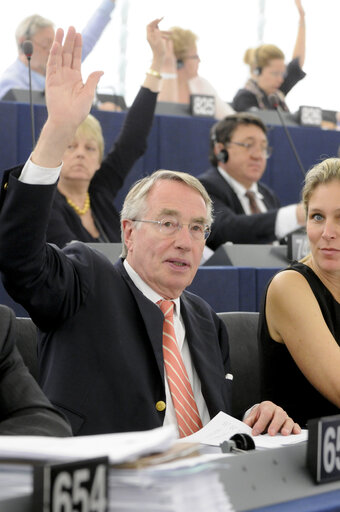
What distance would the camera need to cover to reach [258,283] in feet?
10.5

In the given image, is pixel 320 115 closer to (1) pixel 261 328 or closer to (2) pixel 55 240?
(2) pixel 55 240

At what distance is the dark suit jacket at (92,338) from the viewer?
1.70 meters

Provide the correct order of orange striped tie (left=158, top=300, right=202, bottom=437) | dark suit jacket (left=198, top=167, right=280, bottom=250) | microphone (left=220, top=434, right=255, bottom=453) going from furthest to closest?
dark suit jacket (left=198, top=167, right=280, bottom=250), orange striped tie (left=158, top=300, right=202, bottom=437), microphone (left=220, top=434, right=255, bottom=453)

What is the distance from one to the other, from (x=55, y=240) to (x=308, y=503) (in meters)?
2.36

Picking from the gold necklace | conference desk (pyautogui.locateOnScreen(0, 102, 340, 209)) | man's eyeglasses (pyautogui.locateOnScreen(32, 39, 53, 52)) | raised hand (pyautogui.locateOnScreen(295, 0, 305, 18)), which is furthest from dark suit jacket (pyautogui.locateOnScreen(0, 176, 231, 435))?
raised hand (pyautogui.locateOnScreen(295, 0, 305, 18))

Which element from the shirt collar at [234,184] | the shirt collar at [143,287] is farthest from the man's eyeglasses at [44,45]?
the shirt collar at [143,287]

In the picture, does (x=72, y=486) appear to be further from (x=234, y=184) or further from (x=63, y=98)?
(x=234, y=184)

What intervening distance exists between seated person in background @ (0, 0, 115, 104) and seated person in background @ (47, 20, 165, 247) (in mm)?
922

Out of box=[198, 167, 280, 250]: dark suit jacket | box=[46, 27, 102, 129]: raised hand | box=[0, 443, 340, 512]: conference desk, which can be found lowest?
box=[0, 443, 340, 512]: conference desk

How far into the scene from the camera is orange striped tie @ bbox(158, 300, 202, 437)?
185 cm

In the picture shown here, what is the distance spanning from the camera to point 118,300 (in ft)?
6.14

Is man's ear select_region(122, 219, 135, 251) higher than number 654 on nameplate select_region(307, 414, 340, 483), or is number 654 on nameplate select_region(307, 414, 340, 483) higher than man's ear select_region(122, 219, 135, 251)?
man's ear select_region(122, 219, 135, 251)

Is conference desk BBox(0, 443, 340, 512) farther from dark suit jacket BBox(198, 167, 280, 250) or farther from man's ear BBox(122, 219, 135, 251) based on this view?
dark suit jacket BBox(198, 167, 280, 250)

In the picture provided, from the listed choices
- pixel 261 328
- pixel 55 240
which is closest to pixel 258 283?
pixel 55 240
